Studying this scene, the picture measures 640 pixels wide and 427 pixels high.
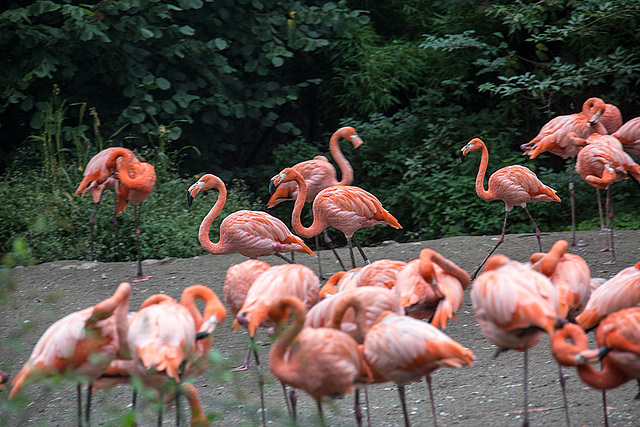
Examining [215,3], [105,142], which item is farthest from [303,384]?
[215,3]

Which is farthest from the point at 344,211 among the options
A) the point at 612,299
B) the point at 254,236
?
the point at 612,299

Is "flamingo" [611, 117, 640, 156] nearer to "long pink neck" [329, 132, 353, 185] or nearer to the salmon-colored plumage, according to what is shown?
"long pink neck" [329, 132, 353, 185]

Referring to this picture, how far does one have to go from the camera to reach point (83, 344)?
2.51m

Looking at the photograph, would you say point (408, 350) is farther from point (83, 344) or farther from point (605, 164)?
point (605, 164)

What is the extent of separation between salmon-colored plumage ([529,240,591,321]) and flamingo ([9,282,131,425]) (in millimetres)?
1782

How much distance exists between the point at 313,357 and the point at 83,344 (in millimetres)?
904

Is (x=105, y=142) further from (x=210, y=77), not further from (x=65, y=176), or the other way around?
(x=210, y=77)

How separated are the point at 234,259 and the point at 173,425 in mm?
2562

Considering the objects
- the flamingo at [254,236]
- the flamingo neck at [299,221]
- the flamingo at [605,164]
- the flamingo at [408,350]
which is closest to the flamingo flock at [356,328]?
the flamingo at [408,350]

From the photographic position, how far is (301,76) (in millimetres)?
9188

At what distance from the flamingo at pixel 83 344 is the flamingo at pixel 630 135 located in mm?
4309

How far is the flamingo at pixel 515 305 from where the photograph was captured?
2355mm

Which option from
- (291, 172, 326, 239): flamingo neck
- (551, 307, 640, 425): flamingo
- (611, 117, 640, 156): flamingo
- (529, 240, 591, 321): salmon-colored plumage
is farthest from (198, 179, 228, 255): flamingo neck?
(611, 117, 640, 156): flamingo

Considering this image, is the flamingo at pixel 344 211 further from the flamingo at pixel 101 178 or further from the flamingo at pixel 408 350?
the flamingo at pixel 408 350
